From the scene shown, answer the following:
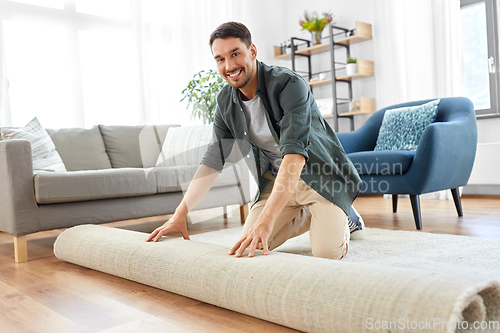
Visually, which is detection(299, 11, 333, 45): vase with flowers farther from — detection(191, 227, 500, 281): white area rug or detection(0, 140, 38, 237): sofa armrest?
detection(0, 140, 38, 237): sofa armrest

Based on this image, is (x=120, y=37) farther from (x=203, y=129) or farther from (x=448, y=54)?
(x=448, y=54)

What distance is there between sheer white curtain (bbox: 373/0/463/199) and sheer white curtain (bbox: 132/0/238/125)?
1.80 metres

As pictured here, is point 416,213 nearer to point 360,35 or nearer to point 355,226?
point 355,226

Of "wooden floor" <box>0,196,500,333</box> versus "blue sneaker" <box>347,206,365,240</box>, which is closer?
"wooden floor" <box>0,196,500,333</box>

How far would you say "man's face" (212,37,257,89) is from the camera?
1401mm

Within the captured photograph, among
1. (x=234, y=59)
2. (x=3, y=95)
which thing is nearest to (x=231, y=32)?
(x=234, y=59)

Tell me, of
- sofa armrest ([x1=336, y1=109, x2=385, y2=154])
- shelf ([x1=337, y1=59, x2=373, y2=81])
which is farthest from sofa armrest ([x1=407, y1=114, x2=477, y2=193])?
shelf ([x1=337, y1=59, x2=373, y2=81])

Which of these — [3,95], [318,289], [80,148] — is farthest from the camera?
[3,95]

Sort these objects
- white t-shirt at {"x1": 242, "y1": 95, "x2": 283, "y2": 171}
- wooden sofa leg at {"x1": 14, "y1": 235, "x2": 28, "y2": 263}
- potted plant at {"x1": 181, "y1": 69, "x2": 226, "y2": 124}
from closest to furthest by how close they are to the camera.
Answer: white t-shirt at {"x1": 242, "y1": 95, "x2": 283, "y2": 171}, wooden sofa leg at {"x1": 14, "y1": 235, "x2": 28, "y2": 263}, potted plant at {"x1": 181, "y1": 69, "x2": 226, "y2": 124}

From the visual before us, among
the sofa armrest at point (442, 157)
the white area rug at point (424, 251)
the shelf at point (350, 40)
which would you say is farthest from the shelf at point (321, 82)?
the white area rug at point (424, 251)

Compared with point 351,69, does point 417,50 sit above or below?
above

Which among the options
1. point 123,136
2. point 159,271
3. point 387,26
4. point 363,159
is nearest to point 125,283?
point 159,271

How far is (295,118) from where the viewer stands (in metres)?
1.34

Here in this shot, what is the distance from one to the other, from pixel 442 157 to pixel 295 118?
1.48 m
